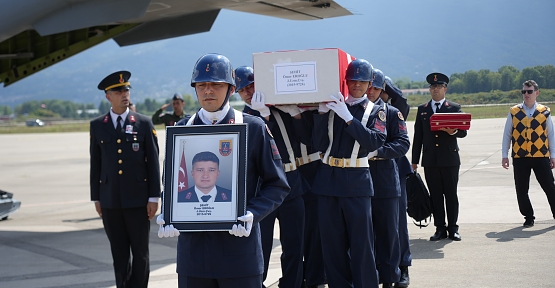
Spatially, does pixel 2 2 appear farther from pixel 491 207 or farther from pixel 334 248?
pixel 491 207

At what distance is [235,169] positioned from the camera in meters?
3.09

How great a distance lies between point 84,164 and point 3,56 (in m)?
13.4

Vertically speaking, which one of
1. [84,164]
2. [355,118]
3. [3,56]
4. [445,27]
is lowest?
[84,164]

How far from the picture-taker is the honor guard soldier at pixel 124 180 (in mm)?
5344

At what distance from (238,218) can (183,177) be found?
33 centimetres

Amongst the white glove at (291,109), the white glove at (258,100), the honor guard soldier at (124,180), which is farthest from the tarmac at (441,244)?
the white glove at (258,100)

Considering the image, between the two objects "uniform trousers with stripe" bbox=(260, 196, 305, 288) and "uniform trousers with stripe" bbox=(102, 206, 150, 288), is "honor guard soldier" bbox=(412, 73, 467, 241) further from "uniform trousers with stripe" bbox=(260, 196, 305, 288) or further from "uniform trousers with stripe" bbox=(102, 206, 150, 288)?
"uniform trousers with stripe" bbox=(102, 206, 150, 288)

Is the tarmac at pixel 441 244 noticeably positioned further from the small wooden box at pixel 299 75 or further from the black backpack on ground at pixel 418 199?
the small wooden box at pixel 299 75

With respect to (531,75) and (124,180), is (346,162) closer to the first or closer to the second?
(124,180)

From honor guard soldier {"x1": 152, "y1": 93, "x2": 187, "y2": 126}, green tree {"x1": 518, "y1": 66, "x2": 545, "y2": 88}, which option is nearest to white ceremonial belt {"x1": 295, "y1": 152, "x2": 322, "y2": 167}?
honor guard soldier {"x1": 152, "y1": 93, "x2": 187, "y2": 126}

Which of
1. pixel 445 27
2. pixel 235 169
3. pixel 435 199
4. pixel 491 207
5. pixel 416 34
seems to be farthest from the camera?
pixel 416 34

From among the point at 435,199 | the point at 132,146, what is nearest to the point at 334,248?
the point at 132,146

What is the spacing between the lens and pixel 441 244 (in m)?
7.48

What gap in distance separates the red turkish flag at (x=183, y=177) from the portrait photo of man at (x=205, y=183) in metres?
0.02
